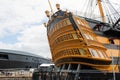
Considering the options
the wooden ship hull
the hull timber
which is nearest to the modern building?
the wooden ship hull

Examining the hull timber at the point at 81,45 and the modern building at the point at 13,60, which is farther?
the modern building at the point at 13,60

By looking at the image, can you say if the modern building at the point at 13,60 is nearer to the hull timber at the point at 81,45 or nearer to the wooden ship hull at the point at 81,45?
the wooden ship hull at the point at 81,45

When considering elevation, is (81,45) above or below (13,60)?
below

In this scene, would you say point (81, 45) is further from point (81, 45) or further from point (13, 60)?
point (13, 60)

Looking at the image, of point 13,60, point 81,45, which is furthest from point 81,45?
point 13,60

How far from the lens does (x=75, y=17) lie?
3453cm

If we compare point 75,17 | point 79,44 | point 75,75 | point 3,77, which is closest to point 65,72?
point 75,75

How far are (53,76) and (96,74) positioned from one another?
733cm

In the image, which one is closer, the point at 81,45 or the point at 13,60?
the point at 81,45

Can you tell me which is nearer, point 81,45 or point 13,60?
point 81,45

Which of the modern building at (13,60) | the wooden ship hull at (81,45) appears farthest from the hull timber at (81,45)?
the modern building at (13,60)

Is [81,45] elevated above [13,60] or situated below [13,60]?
below

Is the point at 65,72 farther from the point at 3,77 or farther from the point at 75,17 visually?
the point at 3,77

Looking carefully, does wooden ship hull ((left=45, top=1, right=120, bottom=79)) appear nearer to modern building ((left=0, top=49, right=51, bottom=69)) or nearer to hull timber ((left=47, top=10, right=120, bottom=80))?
hull timber ((left=47, top=10, right=120, bottom=80))
